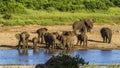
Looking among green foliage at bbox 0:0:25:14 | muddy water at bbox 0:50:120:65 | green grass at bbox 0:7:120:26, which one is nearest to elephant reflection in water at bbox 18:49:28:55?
muddy water at bbox 0:50:120:65

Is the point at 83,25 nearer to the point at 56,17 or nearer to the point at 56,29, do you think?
the point at 56,29

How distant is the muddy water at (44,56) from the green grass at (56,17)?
7934 mm

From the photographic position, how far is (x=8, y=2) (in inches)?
1492

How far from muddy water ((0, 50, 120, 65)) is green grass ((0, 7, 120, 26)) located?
26.0ft

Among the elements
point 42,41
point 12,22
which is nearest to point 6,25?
point 12,22

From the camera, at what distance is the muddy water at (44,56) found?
2156cm

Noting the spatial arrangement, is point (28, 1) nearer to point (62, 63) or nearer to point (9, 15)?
point (9, 15)

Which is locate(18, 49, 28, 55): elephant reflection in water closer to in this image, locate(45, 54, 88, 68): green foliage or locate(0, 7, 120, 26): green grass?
locate(0, 7, 120, 26): green grass

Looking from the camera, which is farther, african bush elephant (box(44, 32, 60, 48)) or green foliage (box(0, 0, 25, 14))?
green foliage (box(0, 0, 25, 14))

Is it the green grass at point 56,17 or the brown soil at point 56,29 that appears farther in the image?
the green grass at point 56,17

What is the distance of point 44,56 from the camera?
23.2m

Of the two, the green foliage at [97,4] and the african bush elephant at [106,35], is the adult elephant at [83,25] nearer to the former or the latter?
the african bush elephant at [106,35]

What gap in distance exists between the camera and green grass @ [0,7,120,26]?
108ft

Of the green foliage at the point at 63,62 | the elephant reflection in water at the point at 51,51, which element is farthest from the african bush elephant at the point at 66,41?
the green foliage at the point at 63,62
